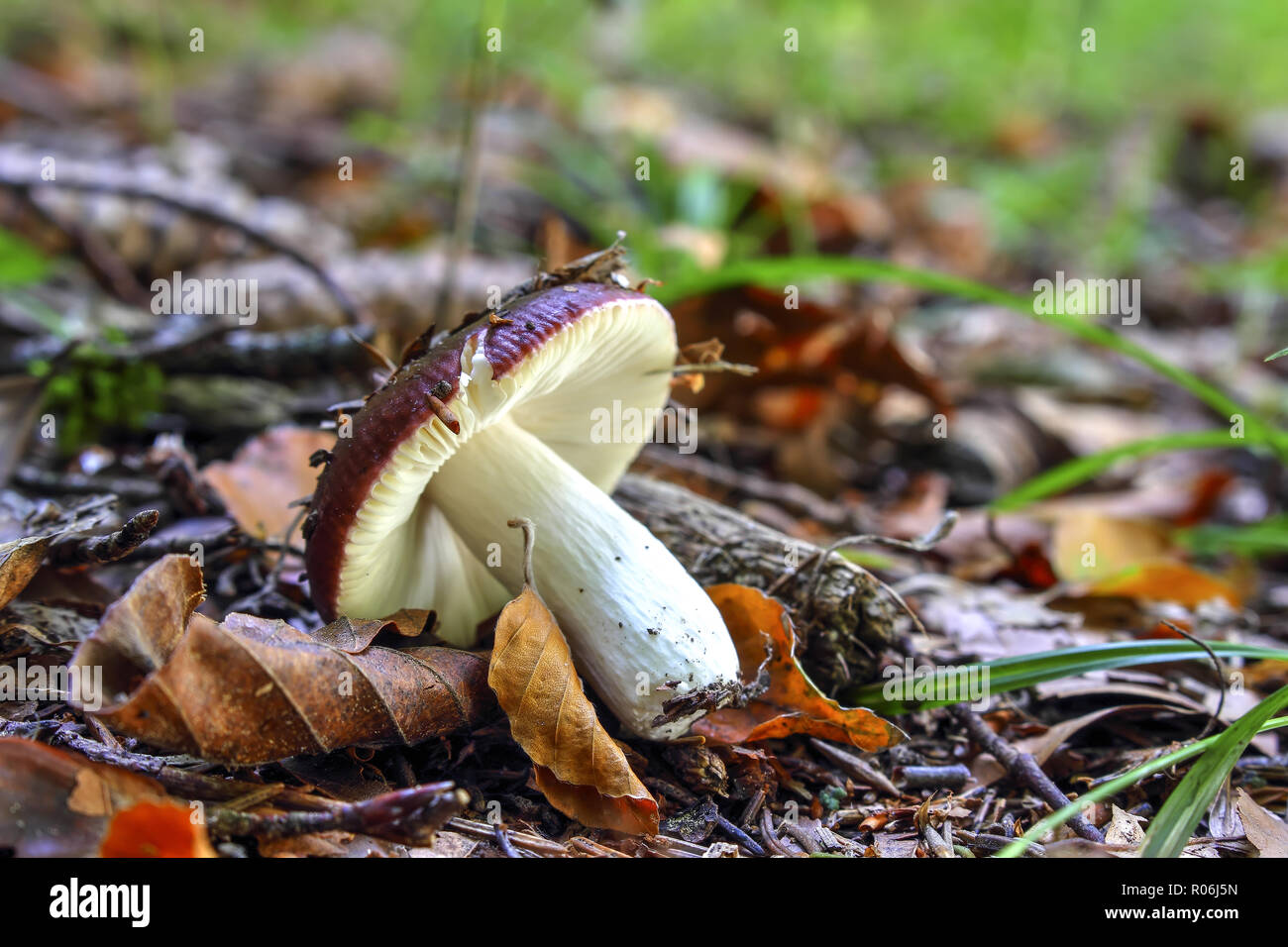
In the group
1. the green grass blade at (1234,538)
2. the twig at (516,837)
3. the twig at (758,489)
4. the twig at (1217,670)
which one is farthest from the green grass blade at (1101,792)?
the green grass blade at (1234,538)

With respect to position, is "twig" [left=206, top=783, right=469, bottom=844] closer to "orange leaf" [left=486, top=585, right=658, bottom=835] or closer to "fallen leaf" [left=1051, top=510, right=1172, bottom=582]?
"orange leaf" [left=486, top=585, right=658, bottom=835]

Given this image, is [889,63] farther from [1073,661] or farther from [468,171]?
[1073,661]

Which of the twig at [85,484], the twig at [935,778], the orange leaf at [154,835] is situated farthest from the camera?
the twig at [85,484]

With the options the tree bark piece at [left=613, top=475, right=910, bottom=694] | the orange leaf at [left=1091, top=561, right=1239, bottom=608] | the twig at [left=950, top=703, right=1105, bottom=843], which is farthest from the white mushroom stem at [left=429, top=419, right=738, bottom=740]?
the orange leaf at [left=1091, top=561, right=1239, bottom=608]

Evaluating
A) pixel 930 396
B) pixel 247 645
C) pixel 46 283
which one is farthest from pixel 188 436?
pixel 930 396

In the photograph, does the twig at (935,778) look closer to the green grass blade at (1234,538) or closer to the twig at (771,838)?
the twig at (771,838)

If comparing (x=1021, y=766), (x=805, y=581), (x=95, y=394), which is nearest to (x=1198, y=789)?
(x=1021, y=766)
